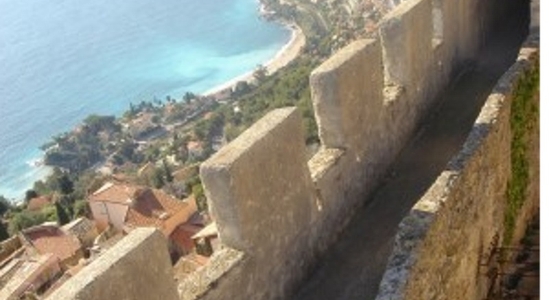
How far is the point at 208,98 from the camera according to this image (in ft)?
296

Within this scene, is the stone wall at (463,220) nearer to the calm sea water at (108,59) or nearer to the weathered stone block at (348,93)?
the weathered stone block at (348,93)

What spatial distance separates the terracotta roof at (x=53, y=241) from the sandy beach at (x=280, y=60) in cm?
Answer: 6274

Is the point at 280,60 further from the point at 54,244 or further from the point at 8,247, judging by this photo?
the point at 54,244

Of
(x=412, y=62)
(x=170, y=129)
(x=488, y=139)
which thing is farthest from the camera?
(x=170, y=129)

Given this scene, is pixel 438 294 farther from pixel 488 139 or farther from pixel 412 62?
pixel 412 62

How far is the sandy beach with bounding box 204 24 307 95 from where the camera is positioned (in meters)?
96.8

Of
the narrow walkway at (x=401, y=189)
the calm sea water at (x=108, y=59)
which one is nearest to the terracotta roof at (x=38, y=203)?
the calm sea water at (x=108, y=59)

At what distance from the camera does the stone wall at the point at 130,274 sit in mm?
4902

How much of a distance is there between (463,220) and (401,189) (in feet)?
4.90

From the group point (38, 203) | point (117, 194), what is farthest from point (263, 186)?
point (38, 203)

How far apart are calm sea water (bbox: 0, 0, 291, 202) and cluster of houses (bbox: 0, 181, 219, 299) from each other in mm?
51524

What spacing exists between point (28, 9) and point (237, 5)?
6217cm

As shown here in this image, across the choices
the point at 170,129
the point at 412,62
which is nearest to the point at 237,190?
the point at 412,62

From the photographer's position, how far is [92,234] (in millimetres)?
31766
